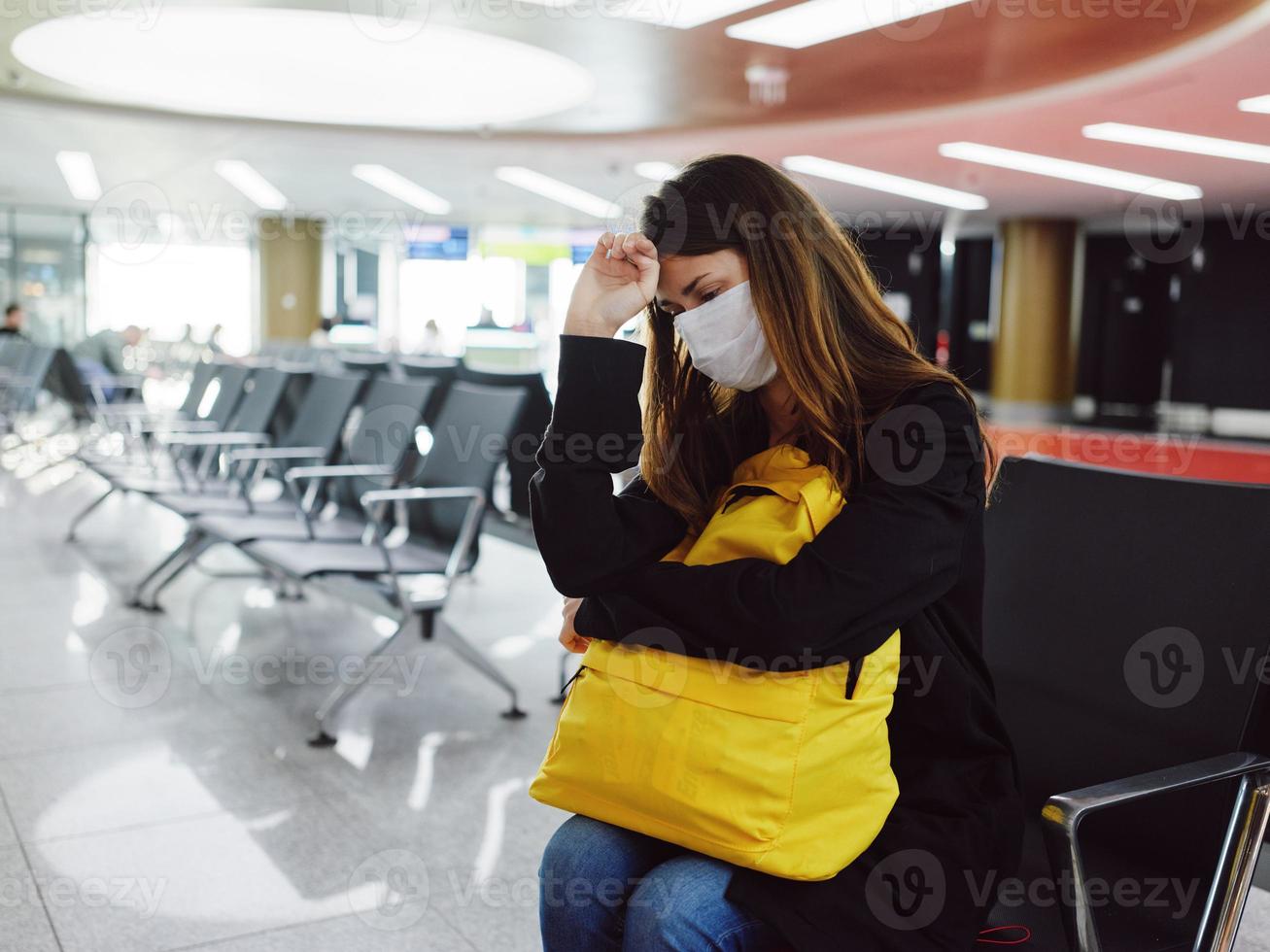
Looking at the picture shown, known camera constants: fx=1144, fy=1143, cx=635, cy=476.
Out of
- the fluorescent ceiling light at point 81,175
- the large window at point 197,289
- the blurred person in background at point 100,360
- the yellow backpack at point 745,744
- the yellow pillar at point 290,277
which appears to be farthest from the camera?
the large window at point 197,289

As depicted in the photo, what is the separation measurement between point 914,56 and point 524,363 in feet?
39.8

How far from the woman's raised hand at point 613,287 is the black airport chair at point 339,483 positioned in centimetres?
243

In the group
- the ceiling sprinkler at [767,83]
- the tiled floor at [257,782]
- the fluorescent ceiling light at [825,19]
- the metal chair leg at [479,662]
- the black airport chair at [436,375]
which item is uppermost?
the fluorescent ceiling light at [825,19]

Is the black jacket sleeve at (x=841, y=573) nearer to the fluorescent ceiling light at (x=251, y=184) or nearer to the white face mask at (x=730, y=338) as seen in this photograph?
the white face mask at (x=730, y=338)

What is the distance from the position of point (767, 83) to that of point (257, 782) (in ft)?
23.9

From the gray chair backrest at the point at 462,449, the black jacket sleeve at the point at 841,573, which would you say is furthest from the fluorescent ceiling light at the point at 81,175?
the black jacket sleeve at the point at 841,573

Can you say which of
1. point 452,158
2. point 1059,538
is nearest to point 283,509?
point 1059,538

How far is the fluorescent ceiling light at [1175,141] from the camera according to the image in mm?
9748

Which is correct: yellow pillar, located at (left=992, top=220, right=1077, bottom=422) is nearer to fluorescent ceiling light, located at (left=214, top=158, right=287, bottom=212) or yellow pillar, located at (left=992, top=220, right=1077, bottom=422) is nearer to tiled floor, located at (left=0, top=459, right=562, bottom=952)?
fluorescent ceiling light, located at (left=214, top=158, right=287, bottom=212)

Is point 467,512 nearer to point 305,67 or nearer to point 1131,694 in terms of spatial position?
point 1131,694

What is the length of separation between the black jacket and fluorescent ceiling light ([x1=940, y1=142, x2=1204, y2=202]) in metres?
10.4

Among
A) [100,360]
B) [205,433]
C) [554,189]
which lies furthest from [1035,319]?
[205,433]

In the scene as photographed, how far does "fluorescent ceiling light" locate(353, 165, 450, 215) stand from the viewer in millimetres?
14094

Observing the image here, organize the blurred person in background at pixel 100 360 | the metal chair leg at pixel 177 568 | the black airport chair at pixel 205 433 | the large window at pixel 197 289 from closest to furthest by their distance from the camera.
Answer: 1. the metal chair leg at pixel 177 568
2. the black airport chair at pixel 205 433
3. the blurred person in background at pixel 100 360
4. the large window at pixel 197 289
